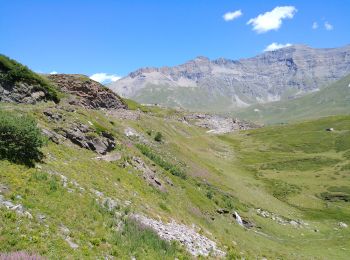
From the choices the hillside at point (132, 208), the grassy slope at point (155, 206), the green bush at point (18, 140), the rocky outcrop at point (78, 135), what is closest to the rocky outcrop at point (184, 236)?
the hillside at point (132, 208)

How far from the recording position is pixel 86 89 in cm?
9088

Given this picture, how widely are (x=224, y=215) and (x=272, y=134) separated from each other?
150841mm

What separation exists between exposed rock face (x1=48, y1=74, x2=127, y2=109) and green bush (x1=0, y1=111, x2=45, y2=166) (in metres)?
58.7

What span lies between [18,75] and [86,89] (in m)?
39.5

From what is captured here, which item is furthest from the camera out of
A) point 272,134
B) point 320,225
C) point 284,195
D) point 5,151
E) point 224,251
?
point 272,134

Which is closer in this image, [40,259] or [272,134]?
[40,259]

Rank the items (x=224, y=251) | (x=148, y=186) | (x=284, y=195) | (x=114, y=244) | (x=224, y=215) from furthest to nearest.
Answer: (x=284, y=195)
(x=224, y=215)
(x=148, y=186)
(x=224, y=251)
(x=114, y=244)

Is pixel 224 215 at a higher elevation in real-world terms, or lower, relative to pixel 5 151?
lower

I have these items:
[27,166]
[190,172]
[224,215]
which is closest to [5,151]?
[27,166]

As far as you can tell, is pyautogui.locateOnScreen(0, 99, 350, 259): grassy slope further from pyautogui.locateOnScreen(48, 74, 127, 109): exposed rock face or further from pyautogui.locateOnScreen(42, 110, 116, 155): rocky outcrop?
pyautogui.locateOnScreen(48, 74, 127, 109): exposed rock face

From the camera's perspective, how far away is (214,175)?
7169 cm

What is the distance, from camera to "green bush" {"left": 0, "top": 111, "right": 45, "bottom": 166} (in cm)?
2469

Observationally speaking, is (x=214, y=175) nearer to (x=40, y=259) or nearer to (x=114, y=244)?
(x=114, y=244)

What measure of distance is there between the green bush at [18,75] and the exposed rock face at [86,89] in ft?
93.9
